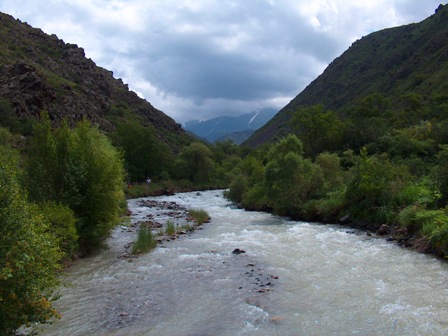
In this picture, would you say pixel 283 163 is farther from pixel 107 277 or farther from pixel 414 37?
pixel 414 37

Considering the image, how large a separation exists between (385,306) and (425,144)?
3663 centimetres

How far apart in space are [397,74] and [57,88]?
105 meters

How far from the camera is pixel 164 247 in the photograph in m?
22.6

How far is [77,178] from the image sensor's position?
20.4m

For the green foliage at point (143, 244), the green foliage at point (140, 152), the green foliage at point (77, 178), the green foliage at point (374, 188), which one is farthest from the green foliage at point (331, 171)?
the green foliage at point (140, 152)

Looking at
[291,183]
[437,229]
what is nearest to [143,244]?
[437,229]

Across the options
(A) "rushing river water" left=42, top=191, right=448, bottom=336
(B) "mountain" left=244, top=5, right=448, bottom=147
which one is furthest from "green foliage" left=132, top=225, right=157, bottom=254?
(B) "mountain" left=244, top=5, right=448, bottom=147

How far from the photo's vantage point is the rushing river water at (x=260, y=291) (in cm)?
1094

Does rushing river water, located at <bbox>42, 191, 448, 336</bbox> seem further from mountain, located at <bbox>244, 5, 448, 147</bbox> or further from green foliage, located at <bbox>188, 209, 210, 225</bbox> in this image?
mountain, located at <bbox>244, 5, 448, 147</bbox>

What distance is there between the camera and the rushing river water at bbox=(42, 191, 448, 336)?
1094 centimetres

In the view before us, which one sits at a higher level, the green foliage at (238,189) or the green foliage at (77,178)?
the green foliage at (77,178)

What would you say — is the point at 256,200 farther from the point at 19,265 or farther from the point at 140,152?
the point at 140,152

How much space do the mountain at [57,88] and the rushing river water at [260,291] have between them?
173ft

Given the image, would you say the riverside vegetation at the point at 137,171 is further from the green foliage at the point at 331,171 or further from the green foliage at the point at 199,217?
the green foliage at the point at 199,217
